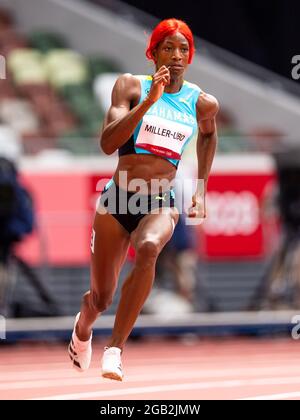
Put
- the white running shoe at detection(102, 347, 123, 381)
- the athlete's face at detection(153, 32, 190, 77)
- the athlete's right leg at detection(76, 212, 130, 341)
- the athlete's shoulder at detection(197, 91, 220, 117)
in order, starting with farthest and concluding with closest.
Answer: the athlete's shoulder at detection(197, 91, 220, 117) < the athlete's right leg at detection(76, 212, 130, 341) < the athlete's face at detection(153, 32, 190, 77) < the white running shoe at detection(102, 347, 123, 381)

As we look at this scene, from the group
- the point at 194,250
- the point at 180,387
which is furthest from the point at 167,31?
the point at 194,250

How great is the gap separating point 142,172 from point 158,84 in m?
0.67

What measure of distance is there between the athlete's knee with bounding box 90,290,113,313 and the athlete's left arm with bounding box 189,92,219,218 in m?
0.70

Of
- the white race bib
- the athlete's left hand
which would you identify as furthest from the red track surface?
the white race bib

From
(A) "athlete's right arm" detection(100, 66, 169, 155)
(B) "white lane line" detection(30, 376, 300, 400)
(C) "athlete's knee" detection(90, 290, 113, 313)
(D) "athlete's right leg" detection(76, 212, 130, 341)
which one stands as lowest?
(B) "white lane line" detection(30, 376, 300, 400)

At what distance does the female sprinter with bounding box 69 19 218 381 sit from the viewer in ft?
20.2

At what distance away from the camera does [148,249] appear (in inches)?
241

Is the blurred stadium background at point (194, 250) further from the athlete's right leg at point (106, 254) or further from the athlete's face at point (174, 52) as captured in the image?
the athlete's face at point (174, 52)

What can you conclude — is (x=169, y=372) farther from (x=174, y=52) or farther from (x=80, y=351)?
(x=174, y=52)

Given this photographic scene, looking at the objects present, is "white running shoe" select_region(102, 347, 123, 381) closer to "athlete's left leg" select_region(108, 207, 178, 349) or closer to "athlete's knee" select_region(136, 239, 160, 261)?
"athlete's left leg" select_region(108, 207, 178, 349)

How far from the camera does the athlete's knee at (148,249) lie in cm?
612

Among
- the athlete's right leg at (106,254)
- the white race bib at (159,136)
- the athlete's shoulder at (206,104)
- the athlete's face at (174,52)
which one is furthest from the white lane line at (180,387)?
the athlete's face at (174,52)
